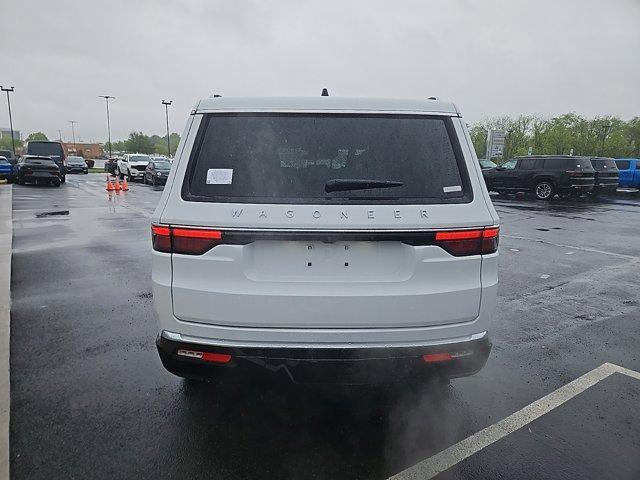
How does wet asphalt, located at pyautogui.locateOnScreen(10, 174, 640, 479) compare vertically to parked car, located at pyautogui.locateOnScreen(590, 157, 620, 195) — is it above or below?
below

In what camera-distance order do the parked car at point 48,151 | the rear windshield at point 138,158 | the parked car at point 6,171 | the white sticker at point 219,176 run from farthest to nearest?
the rear windshield at point 138,158
the parked car at point 48,151
the parked car at point 6,171
the white sticker at point 219,176

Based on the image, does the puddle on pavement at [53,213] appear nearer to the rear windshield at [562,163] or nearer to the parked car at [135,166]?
the parked car at [135,166]

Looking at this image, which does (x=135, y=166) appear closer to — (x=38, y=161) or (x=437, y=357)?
(x=38, y=161)

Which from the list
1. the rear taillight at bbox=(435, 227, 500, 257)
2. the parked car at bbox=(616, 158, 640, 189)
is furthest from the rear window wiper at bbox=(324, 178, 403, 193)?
the parked car at bbox=(616, 158, 640, 189)

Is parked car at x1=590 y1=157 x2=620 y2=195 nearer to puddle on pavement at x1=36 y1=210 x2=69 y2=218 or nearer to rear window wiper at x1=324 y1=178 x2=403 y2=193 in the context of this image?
puddle on pavement at x1=36 y1=210 x2=69 y2=218

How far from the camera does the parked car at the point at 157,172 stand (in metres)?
26.4

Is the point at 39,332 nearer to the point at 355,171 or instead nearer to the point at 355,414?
the point at 355,414

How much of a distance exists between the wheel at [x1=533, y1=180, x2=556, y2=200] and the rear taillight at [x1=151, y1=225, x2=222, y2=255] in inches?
804

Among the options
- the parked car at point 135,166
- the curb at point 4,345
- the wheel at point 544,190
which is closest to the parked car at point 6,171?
the parked car at point 135,166

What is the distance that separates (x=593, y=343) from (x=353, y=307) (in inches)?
118

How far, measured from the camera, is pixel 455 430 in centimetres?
279

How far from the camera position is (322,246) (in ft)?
7.64

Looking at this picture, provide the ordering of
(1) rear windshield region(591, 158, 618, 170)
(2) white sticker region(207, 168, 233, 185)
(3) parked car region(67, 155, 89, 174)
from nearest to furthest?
(2) white sticker region(207, 168, 233, 185) → (1) rear windshield region(591, 158, 618, 170) → (3) parked car region(67, 155, 89, 174)

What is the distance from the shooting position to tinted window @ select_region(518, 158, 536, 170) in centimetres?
2047
